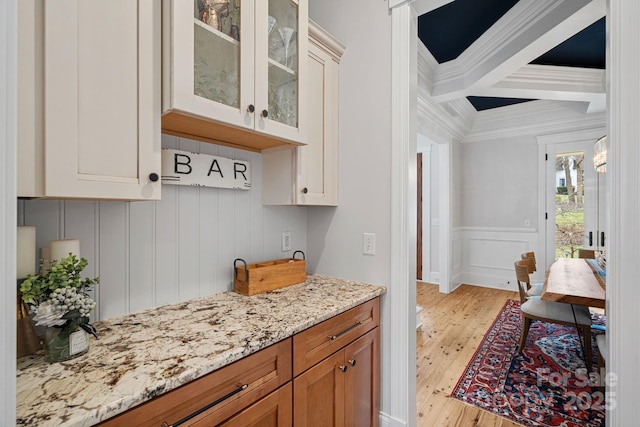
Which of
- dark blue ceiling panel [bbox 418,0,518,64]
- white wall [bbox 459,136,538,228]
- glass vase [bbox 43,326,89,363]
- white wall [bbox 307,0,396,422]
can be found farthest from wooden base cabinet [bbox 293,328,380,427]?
white wall [bbox 459,136,538,228]

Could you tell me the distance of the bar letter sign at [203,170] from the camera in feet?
4.32

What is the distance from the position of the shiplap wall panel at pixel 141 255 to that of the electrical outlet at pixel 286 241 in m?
0.77

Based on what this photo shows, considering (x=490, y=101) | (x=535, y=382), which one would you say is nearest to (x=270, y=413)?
(x=535, y=382)

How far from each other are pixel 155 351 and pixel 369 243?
3.84 ft

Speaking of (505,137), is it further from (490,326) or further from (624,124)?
(624,124)

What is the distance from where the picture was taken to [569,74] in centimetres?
338

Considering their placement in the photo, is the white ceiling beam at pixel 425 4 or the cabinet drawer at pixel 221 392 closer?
the cabinet drawer at pixel 221 392

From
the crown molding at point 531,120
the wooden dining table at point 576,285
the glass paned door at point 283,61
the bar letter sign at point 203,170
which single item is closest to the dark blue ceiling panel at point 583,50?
the crown molding at point 531,120

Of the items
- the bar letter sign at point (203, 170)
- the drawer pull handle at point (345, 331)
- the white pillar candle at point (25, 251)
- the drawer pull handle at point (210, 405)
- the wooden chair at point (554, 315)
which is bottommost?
the wooden chair at point (554, 315)

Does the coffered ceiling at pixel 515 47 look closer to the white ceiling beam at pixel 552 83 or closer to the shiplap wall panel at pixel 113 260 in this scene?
the white ceiling beam at pixel 552 83

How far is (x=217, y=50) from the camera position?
118cm

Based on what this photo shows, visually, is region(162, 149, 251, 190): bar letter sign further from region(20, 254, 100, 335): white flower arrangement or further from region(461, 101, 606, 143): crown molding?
region(461, 101, 606, 143): crown molding

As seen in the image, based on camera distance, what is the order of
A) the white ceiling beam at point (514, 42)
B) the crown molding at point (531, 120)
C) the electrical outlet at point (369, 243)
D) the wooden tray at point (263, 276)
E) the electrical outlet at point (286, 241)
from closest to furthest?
the wooden tray at point (263, 276), the electrical outlet at point (369, 243), the electrical outlet at point (286, 241), the white ceiling beam at point (514, 42), the crown molding at point (531, 120)

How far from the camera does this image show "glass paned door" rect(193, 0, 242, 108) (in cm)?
112
